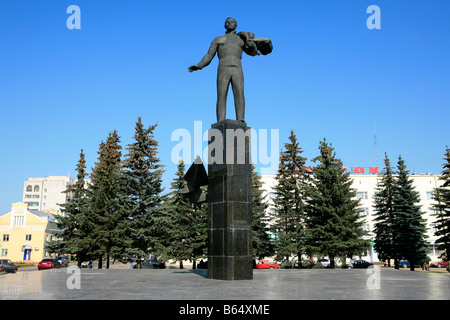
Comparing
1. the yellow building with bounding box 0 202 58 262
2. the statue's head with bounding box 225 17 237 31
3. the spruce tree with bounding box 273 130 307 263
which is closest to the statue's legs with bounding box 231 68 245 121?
the statue's head with bounding box 225 17 237 31

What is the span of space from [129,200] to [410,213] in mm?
26061

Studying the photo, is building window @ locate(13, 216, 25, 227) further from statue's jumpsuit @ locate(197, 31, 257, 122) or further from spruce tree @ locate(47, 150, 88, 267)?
statue's jumpsuit @ locate(197, 31, 257, 122)

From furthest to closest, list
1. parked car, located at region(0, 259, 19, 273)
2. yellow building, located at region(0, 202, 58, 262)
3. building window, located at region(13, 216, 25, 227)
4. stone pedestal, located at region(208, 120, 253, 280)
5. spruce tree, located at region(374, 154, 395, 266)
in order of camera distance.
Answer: building window, located at region(13, 216, 25, 227), yellow building, located at region(0, 202, 58, 262), spruce tree, located at region(374, 154, 395, 266), parked car, located at region(0, 259, 19, 273), stone pedestal, located at region(208, 120, 253, 280)

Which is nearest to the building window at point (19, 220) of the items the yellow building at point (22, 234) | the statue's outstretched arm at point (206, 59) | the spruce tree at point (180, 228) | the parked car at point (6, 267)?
the yellow building at point (22, 234)

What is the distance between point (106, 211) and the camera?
27094mm

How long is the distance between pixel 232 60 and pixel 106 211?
21.3 metres

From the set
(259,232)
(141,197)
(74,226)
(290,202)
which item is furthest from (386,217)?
(74,226)

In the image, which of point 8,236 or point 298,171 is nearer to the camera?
point 298,171

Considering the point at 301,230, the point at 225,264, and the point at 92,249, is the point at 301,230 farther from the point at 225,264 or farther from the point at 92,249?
the point at 225,264

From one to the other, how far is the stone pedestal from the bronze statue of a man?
709mm

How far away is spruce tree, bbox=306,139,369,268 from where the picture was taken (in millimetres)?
26562

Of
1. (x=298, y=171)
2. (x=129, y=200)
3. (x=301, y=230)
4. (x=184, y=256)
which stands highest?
(x=298, y=171)
